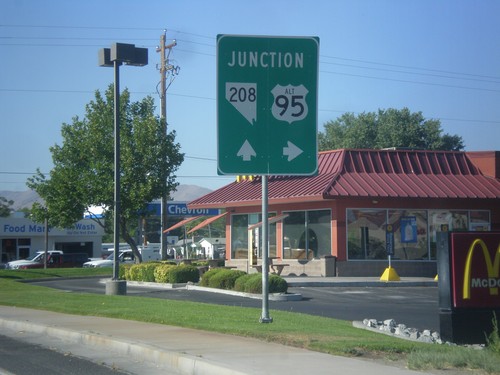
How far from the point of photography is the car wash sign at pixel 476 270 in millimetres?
12633

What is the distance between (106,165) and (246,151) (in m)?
24.3

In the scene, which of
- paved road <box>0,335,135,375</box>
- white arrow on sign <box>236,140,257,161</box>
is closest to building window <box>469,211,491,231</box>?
white arrow on sign <box>236,140,257,161</box>

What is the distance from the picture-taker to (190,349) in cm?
1126

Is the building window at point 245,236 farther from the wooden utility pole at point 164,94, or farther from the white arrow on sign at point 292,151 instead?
the white arrow on sign at point 292,151

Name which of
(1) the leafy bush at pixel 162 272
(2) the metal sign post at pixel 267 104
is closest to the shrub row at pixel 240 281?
(1) the leafy bush at pixel 162 272

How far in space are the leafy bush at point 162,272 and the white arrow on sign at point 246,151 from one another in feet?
56.0

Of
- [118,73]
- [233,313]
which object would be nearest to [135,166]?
[118,73]

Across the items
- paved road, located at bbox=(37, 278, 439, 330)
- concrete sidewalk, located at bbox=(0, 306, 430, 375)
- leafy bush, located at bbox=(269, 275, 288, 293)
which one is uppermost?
leafy bush, located at bbox=(269, 275, 288, 293)

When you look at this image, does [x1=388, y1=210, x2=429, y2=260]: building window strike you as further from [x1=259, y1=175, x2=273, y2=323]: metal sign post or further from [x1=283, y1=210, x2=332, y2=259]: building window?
[x1=259, y1=175, x2=273, y2=323]: metal sign post

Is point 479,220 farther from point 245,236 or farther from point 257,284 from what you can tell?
point 257,284

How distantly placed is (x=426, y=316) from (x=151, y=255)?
4472 cm

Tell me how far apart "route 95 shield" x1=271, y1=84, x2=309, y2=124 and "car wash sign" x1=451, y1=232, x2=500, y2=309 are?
3.43 meters

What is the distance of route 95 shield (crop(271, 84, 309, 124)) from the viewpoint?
43.8ft

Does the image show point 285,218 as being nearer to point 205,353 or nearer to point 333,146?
point 205,353
